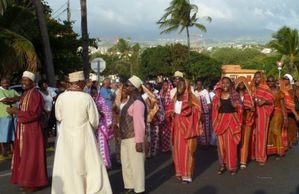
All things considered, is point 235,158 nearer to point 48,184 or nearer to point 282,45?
point 48,184

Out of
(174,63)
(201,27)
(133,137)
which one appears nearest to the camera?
(133,137)

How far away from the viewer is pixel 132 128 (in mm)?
9258

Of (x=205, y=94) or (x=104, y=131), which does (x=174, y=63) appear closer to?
(x=205, y=94)

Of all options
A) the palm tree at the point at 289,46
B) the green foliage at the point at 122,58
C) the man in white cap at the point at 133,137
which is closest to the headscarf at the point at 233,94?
the man in white cap at the point at 133,137

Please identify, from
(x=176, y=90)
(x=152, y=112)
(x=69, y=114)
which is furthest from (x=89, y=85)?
(x=69, y=114)

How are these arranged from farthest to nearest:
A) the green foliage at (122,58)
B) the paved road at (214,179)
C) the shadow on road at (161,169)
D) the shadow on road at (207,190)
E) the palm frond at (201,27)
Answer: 1. the green foliage at (122,58)
2. the palm frond at (201,27)
3. the shadow on road at (161,169)
4. the paved road at (214,179)
5. the shadow on road at (207,190)

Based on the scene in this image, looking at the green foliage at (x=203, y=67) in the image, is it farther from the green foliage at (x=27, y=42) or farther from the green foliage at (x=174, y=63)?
the green foliage at (x=27, y=42)

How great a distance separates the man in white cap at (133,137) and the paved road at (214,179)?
0.56 m

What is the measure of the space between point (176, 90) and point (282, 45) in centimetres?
5754

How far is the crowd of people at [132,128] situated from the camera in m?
8.15

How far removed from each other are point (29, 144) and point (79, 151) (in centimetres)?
201

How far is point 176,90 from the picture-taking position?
35.5ft

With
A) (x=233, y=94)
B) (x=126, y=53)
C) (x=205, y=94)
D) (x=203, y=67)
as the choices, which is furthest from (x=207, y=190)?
(x=126, y=53)

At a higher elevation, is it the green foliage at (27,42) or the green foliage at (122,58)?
the green foliage at (27,42)
